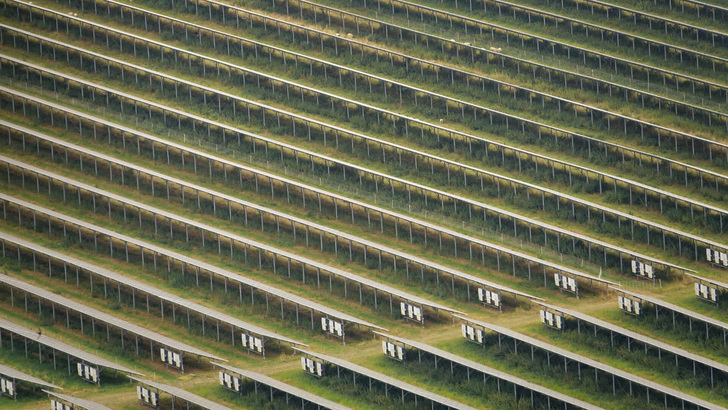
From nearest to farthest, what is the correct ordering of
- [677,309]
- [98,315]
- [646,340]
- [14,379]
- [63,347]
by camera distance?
[14,379] → [646,340] → [63,347] → [677,309] → [98,315]

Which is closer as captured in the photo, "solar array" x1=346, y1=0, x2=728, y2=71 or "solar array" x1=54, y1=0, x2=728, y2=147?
"solar array" x1=54, y1=0, x2=728, y2=147

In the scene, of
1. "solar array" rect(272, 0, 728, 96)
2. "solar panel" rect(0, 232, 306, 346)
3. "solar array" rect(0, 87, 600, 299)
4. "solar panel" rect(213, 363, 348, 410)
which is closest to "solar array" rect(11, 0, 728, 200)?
"solar array" rect(272, 0, 728, 96)

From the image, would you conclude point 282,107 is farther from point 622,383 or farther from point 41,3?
point 622,383

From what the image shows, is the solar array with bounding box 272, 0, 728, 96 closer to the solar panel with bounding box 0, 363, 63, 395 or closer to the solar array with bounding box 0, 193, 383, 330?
the solar array with bounding box 0, 193, 383, 330

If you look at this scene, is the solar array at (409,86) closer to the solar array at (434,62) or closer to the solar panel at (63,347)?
the solar array at (434,62)

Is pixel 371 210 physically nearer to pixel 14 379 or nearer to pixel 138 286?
pixel 138 286

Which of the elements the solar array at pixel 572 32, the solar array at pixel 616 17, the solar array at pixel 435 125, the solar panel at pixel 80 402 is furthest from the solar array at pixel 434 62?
the solar panel at pixel 80 402

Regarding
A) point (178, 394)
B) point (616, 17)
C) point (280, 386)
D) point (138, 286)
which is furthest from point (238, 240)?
point (616, 17)

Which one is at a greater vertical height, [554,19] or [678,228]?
[554,19]

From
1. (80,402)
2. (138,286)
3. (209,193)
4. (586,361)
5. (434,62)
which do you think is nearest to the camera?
(80,402)

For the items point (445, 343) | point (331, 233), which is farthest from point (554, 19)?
point (445, 343)

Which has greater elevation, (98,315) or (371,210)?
(371,210)
